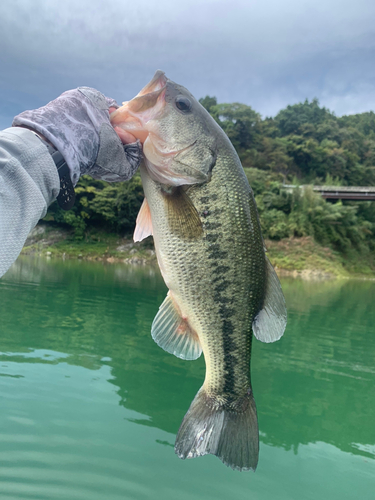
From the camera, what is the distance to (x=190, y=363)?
6.91 metres

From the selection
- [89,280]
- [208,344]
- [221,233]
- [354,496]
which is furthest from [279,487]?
[89,280]

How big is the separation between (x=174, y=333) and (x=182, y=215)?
2.20ft

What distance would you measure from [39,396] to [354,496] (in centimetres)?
395

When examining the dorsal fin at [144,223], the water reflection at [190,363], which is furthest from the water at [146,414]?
the dorsal fin at [144,223]

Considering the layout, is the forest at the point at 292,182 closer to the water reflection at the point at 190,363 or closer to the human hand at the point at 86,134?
the water reflection at the point at 190,363

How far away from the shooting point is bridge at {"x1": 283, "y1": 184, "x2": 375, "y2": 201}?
3844 centimetres

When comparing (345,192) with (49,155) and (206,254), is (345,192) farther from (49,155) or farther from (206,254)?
(49,155)

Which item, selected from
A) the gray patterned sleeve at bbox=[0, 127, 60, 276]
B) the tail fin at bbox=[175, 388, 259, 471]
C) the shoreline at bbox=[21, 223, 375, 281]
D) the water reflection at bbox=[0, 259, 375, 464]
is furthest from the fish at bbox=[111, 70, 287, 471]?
the shoreline at bbox=[21, 223, 375, 281]

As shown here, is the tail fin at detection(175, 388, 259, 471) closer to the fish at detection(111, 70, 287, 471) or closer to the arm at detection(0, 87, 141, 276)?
the fish at detection(111, 70, 287, 471)

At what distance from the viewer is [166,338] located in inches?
76.8

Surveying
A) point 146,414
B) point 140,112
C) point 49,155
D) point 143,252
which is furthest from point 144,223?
point 143,252

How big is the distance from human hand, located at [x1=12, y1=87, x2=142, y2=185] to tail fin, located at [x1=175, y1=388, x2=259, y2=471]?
134cm

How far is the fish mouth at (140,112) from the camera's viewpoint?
181 centimetres

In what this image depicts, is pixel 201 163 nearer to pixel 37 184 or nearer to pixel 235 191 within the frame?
pixel 235 191
